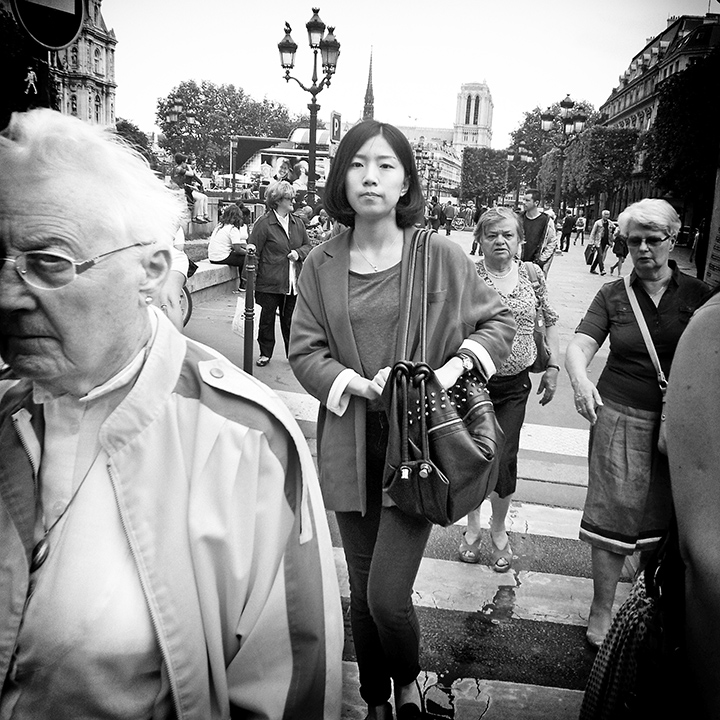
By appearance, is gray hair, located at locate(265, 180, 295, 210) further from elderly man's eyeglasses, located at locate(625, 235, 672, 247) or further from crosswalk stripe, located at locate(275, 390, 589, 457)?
elderly man's eyeglasses, located at locate(625, 235, 672, 247)

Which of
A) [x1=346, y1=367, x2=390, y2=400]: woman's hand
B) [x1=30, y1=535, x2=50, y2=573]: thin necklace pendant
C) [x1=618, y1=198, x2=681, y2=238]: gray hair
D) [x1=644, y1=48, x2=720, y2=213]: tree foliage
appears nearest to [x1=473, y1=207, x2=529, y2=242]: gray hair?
[x1=618, y1=198, x2=681, y2=238]: gray hair

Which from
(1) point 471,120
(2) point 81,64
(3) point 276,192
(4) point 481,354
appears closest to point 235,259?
(3) point 276,192

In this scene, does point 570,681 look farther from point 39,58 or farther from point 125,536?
point 39,58

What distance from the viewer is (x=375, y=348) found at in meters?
2.28

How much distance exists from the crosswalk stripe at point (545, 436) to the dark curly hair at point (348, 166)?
3673mm

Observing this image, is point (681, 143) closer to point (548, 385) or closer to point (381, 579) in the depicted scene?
point (548, 385)

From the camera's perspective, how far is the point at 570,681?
2.92 meters

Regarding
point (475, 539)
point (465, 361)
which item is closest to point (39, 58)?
point (465, 361)

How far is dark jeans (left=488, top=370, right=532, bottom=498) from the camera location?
11.7 ft

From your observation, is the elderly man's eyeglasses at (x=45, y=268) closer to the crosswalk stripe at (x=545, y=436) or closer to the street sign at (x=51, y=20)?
the street sign at (x=51, y=20)

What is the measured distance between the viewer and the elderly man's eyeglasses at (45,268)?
1265 mm

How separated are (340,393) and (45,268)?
43.0 inches

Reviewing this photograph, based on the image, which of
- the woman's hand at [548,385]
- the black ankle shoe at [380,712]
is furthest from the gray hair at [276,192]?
the black ankle shoe at [380,712]

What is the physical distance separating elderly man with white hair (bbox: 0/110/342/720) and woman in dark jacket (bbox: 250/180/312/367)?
21.3 ft
